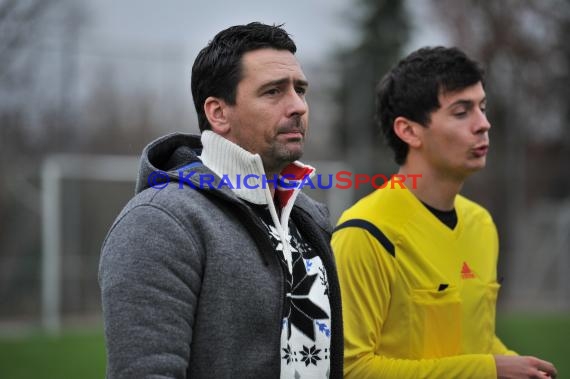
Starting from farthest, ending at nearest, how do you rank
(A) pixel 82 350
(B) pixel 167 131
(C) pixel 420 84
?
1. (B) pixel 167 131
2. (A) pixel 82 350
3. (C) pixel 420 84

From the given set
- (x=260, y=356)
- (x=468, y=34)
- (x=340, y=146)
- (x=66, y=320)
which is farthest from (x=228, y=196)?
(x=468, y=34)

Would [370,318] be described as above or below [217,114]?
below

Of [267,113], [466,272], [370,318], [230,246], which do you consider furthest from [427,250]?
[230,246]

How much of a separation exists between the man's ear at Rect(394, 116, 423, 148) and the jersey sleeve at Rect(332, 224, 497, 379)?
1.40 ft

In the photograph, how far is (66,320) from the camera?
41.2 ft

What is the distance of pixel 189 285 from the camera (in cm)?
181

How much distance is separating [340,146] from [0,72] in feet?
18.9

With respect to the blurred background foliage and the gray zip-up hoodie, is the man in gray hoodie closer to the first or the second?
the gray zip-up hoodie

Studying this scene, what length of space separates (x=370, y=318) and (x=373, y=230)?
0.29 metres

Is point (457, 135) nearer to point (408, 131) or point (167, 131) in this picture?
point (408, 131)

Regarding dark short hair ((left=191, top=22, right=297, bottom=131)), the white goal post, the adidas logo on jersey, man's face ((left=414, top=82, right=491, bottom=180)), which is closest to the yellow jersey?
the adidas logo on jersey

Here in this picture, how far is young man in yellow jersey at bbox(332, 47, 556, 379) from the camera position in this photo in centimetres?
247

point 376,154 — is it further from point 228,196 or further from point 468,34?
point 228,196

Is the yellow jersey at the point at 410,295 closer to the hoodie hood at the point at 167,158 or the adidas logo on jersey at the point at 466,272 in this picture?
the adidas logo on jersey at the point at 466,272
